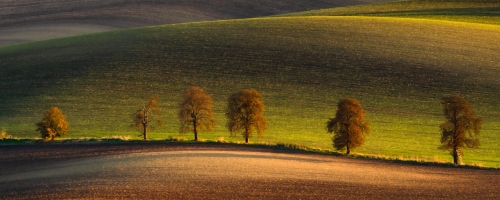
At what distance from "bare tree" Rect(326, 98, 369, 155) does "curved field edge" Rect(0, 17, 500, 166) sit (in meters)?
2.07

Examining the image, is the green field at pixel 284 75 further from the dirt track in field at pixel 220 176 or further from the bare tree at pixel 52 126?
the dirt track in field at pixel 220 176

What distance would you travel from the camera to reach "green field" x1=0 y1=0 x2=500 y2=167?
47500 millimetres

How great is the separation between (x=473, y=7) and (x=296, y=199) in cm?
7166

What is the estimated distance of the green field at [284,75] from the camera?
4750cm

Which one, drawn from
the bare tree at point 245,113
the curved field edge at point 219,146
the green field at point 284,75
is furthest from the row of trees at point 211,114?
the curved field edge at point 219,146

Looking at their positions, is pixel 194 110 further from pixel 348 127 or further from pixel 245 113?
pixel 348 127

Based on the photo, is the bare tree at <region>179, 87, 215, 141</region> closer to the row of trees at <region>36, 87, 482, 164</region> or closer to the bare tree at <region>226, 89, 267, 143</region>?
the row of trees at <region>36, 87, 482, 164</region>

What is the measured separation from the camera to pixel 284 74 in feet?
195

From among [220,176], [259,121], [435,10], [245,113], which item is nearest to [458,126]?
[259,121]

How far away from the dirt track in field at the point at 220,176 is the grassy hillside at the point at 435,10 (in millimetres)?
51093

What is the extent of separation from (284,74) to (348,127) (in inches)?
804

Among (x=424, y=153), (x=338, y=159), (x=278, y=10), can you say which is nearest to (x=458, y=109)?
(x=424, y=153)

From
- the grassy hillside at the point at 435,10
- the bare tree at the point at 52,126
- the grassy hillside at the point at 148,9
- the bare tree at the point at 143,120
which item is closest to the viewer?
the bare tree at the point at 52,126

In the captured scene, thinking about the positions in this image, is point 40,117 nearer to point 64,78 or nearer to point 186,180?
point 64,78
